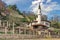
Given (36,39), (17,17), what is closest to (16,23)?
(17,17)

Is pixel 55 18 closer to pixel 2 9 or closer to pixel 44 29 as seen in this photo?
pixel 44 29

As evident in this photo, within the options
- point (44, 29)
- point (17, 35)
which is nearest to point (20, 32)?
point (17, 35)

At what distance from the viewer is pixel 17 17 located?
11664 millimetres

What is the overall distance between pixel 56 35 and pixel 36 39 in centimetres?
102

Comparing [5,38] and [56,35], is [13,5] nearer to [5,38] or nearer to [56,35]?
[5,38]

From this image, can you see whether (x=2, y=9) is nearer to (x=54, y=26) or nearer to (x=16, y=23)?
(x=16, y=23)

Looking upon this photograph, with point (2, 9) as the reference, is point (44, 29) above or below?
below

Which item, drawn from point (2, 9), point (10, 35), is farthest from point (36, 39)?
point (2, 9)

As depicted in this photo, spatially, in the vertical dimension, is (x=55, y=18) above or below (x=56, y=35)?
above

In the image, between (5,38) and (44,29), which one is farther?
(44,29)

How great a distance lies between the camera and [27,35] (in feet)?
37.9

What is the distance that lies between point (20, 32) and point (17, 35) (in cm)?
28

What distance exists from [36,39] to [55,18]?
1.32m

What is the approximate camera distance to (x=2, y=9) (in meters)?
11.7
